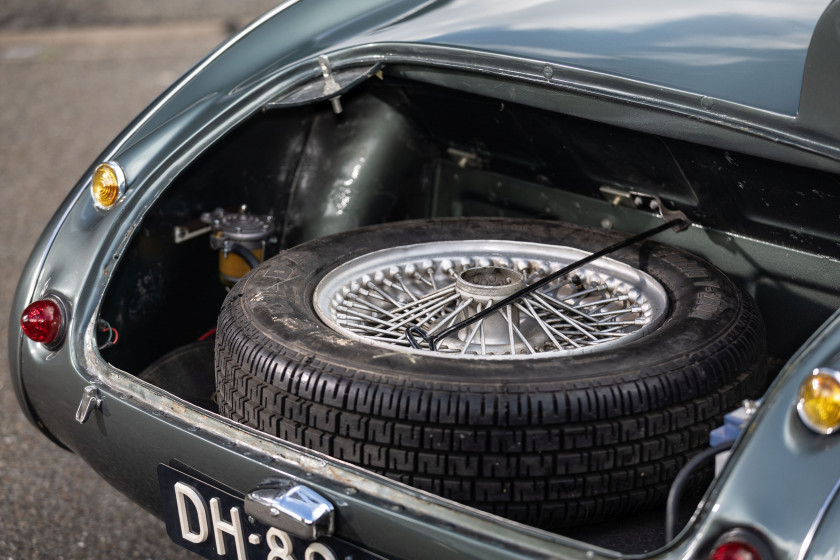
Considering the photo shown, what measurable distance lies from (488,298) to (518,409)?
503mm

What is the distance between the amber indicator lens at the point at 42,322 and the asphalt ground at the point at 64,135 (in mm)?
628

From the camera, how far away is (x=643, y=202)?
2.15 meters

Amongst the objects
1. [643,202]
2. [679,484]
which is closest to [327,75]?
[643,202]

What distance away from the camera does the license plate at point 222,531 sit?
4.89 feet

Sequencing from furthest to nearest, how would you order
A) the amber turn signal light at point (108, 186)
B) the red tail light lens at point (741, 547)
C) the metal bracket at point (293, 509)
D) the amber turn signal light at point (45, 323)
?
the amber turn signal light at point (108, 186) < the amber turn signal light at point (45, 323) < the metal bracket at point (293, 509) < the red tail light lens at point (741, 547)

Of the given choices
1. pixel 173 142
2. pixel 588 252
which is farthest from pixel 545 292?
pixel 173 142

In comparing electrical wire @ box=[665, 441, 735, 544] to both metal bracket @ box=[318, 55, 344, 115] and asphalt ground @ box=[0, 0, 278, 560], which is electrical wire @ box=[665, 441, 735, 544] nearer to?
metal bracket @ box=[318, 55, 344, 115]

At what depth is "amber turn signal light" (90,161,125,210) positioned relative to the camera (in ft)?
6.93

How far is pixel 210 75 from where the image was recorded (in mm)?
2238

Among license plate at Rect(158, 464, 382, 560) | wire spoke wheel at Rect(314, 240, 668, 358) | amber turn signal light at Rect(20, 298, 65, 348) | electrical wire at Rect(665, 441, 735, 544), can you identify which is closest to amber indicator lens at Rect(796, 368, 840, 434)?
electrical wire at Rect(665, 441, 735, 544)

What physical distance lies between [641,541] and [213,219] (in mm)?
1277

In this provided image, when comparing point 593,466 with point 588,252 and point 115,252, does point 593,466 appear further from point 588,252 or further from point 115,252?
point 115,252

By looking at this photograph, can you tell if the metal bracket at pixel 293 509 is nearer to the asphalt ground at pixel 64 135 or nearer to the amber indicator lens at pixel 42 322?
the amber indicator lens at pixel 42 322

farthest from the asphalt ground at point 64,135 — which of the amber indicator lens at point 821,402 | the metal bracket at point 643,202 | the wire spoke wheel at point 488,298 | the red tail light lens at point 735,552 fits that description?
the amber indicator lens at point 821,402
